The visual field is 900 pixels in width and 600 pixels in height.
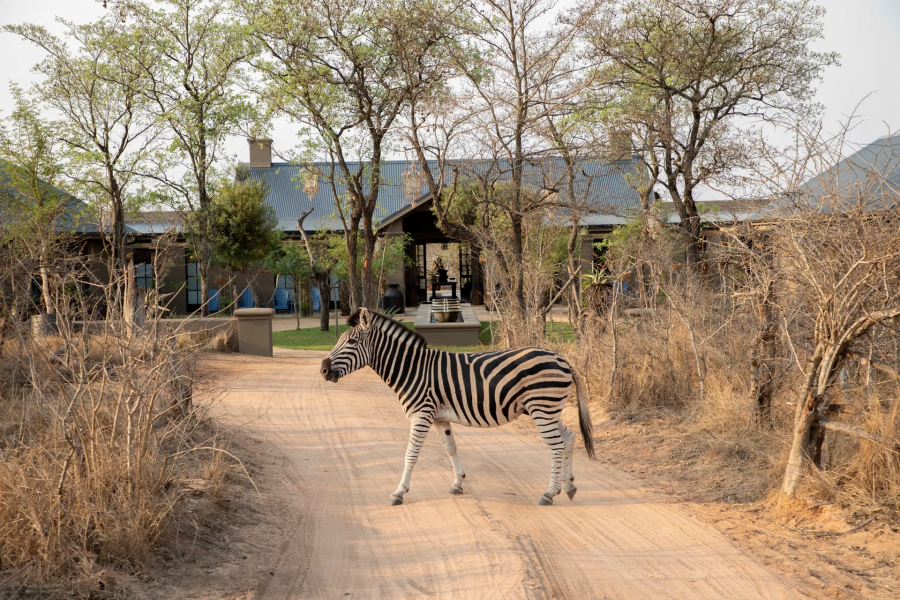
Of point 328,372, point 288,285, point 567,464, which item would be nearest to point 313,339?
point 288,285

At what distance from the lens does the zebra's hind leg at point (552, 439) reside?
6.79 metres

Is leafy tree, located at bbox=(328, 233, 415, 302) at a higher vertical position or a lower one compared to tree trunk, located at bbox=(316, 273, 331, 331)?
higher

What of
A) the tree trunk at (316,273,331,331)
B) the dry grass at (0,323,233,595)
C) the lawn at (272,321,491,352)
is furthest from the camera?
the tree trunk at (316,273,331,331)

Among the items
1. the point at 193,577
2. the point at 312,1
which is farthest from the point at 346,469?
the point at 312,1

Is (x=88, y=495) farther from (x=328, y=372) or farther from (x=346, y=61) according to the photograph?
(x=346, y=61)

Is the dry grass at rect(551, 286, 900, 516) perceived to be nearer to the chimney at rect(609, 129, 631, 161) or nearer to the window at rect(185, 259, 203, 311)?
the chimney at rect(609, 129, 631, 161)

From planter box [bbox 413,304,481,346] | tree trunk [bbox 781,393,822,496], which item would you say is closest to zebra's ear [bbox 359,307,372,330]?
tree trunk [bbox 781,393,822,496]

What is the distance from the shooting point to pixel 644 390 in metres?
10.8

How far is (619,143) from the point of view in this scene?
828 inches

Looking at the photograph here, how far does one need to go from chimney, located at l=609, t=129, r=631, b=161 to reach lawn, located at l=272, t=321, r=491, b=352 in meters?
6.45

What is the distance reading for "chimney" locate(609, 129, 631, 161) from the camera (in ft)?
67.6

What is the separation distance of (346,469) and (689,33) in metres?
16.4

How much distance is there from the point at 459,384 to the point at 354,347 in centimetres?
111

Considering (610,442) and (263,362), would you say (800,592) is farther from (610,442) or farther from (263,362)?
(263,362)
